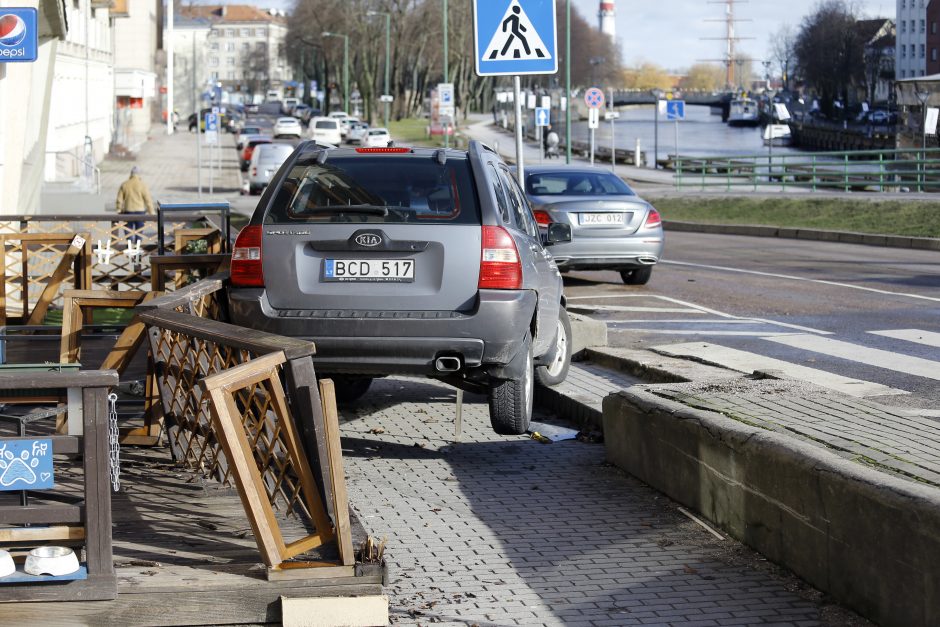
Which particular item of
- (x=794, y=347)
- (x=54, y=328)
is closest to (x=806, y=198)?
(x=794, y=347)

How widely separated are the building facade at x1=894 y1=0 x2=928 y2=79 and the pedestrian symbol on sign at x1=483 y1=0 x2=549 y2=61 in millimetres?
133676

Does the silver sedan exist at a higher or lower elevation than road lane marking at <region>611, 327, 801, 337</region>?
higher

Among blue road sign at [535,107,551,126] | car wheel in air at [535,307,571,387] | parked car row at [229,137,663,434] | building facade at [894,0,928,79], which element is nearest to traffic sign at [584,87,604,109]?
blue road sign at [535,107,551,126]

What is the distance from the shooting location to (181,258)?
9141 mm

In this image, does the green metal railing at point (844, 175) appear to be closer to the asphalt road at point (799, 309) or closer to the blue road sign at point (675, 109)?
the blue road sign at point (675, 109)

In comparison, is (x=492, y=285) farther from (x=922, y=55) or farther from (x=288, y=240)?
(x=922, y=55)

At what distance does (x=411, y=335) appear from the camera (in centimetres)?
751

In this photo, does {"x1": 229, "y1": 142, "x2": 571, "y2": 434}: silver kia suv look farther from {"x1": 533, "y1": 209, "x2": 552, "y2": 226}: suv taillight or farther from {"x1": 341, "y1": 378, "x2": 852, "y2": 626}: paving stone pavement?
{"x1": 533, "y1": 209, "x2": 552, "y2": 226}: suv taillight

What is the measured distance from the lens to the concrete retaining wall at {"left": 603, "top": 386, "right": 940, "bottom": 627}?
456 cm

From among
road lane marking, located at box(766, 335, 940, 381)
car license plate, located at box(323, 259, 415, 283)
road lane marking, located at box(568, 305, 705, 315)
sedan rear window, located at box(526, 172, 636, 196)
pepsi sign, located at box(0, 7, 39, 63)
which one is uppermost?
pepsi sign, located at box(0, 7, 39, 63)

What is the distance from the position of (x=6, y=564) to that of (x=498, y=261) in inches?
144

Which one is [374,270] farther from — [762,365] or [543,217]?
[543,217]

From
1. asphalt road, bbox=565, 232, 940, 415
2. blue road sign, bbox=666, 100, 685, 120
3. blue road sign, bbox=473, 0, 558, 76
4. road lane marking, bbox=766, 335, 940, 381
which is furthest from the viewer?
blue road sign, bbox=666, 100, 685, 120

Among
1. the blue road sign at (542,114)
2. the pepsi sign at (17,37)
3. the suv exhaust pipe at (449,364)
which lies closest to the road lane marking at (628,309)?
the pepsi sign at (17,37)
